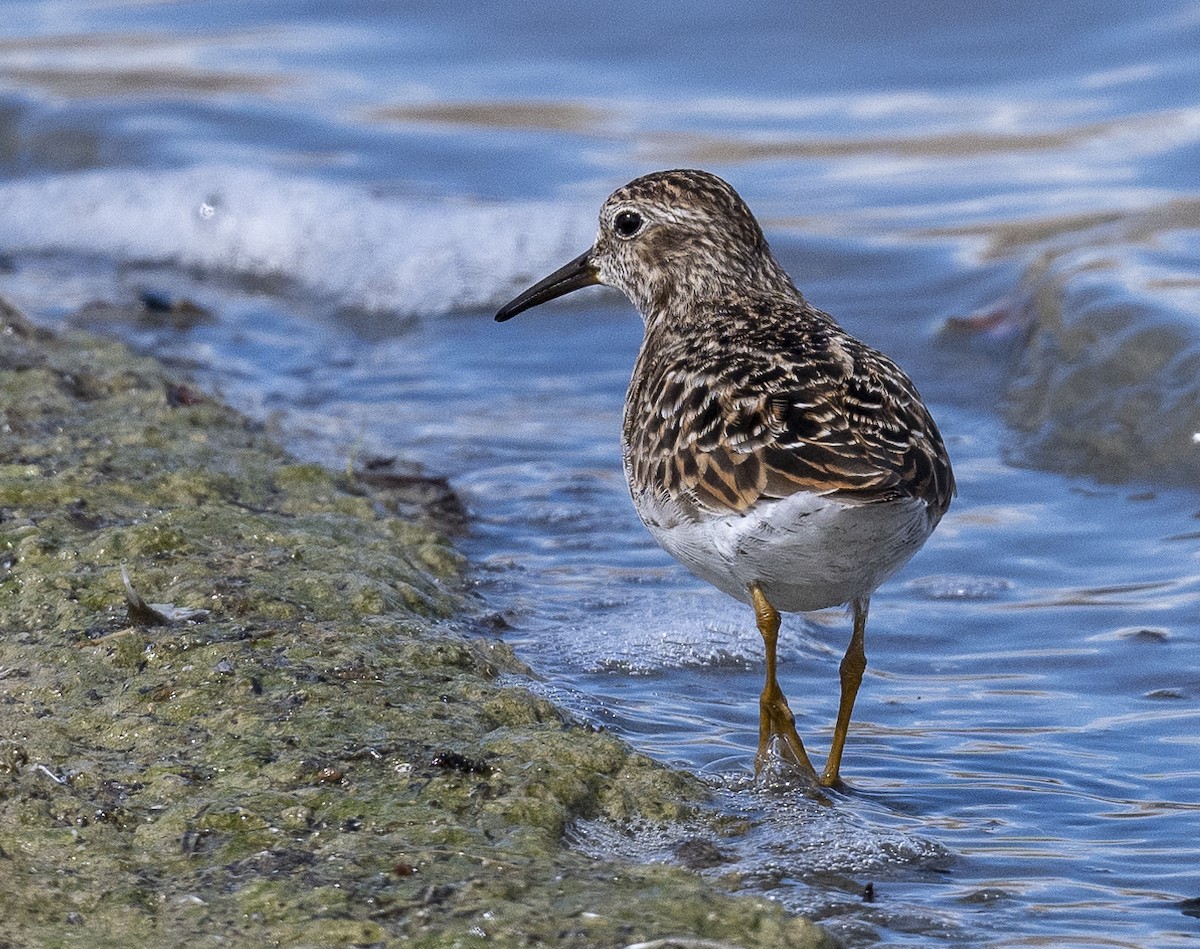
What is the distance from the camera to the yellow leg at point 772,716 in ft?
13.3

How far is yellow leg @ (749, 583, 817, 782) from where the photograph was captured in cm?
405

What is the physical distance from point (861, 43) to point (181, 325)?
6.26 meters

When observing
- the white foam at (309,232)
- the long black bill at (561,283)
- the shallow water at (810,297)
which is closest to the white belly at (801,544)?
the shallow water at (810,297)

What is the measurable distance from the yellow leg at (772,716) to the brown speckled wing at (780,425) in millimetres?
326

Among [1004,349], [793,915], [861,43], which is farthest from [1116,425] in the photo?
[861,43]

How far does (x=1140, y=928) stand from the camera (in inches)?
131

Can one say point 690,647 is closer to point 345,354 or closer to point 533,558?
point 533,558

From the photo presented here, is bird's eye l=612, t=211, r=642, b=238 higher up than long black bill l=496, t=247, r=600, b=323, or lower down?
higher up

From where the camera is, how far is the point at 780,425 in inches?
152

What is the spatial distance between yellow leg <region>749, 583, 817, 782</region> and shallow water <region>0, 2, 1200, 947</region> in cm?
11

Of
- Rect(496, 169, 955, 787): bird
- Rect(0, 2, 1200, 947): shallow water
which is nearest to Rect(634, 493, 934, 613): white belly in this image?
Rect(496, 169, 955, 787): bird

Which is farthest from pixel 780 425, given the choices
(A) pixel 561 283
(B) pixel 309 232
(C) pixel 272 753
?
(B) pixel 309 232

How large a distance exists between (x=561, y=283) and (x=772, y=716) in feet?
6.61

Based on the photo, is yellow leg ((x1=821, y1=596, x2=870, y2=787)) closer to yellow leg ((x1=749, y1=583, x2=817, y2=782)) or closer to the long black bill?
yellow leg ((x1=749, y1=583, x2=817, y2=782))
